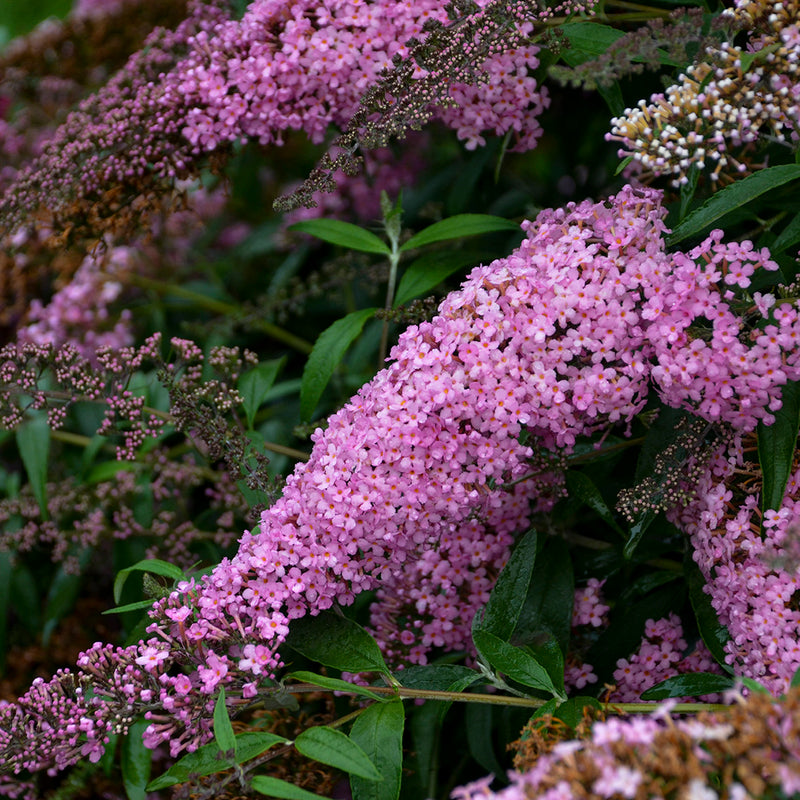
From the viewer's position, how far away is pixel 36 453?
1757 millimetres

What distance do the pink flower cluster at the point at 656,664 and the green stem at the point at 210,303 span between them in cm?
114

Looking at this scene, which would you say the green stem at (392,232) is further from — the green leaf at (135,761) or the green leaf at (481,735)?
the green leaf at (135,761)

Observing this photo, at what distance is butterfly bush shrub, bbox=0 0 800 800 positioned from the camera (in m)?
1.11

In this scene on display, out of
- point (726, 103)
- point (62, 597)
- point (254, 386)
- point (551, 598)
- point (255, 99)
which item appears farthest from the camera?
point (62, 597)

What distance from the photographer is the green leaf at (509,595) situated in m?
1.24

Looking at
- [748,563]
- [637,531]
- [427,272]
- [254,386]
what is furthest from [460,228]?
[748,563]

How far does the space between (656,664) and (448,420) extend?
50 cm

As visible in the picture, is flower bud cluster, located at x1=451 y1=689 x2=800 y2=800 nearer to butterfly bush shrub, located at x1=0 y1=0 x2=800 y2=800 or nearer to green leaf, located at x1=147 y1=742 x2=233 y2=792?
butterfly bush shrub, located at x1=0 y1=0 x2=800 y2=800

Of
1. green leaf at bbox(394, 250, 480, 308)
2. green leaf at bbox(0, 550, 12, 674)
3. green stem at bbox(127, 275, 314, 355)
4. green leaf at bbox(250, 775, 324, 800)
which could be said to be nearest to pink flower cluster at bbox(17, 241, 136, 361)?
green stem at bbox(127, 275, 314, 355)

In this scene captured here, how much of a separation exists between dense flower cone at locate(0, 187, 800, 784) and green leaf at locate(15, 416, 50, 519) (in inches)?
23.5

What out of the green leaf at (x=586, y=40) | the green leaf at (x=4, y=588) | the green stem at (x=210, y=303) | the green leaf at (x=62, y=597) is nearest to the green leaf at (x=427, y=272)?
the green leaf at (x=586, y=40)

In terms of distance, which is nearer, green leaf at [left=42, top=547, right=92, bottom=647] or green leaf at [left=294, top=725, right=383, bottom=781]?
green leaf at [left=294, top=725, right=383, bottom=781]

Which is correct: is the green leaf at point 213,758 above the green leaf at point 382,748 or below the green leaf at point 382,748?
above

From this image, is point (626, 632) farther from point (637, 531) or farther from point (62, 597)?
point (62, 597)
